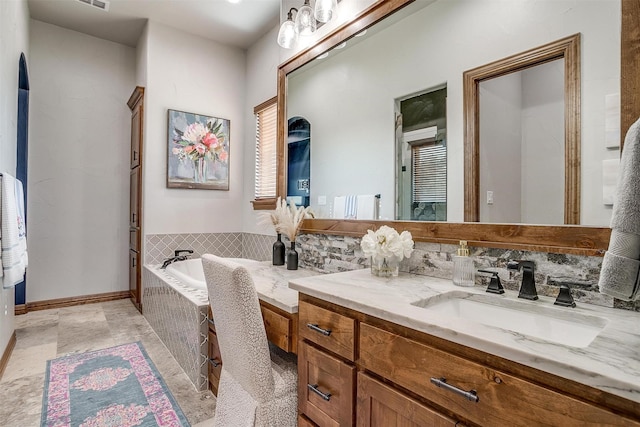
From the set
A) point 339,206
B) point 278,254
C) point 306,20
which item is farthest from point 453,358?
point 306,20

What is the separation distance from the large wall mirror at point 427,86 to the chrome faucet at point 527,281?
0.31ft

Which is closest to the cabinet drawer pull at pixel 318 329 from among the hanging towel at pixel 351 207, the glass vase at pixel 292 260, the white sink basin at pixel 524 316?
the white sink basin at pixel 524 316

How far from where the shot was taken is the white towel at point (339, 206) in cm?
218

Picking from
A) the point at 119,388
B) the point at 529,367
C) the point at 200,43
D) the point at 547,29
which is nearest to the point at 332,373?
the point at 529,367

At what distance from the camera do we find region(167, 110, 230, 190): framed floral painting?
340 cm

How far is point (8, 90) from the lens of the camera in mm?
2344

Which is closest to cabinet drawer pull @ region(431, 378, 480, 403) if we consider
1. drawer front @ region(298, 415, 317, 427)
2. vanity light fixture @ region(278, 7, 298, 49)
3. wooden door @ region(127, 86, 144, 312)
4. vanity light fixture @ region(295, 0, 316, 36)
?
drawer front @ region(298, 415, 317, 427)

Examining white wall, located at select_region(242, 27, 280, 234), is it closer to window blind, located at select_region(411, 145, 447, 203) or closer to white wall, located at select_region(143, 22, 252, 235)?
white wall, located at select_region(143, 22, 252, 235)

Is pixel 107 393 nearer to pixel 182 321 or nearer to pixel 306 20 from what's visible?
pixel 182 321

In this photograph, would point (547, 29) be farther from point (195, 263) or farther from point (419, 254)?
point (195, 263)

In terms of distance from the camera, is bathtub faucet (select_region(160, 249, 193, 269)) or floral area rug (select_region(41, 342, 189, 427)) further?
bathtub faucet (select_region(160, 249, 193, 269))

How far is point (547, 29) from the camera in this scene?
1.24 meters

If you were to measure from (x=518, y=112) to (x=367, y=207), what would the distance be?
91 centimetres

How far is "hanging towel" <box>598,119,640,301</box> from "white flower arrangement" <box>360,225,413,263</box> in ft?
2.64
